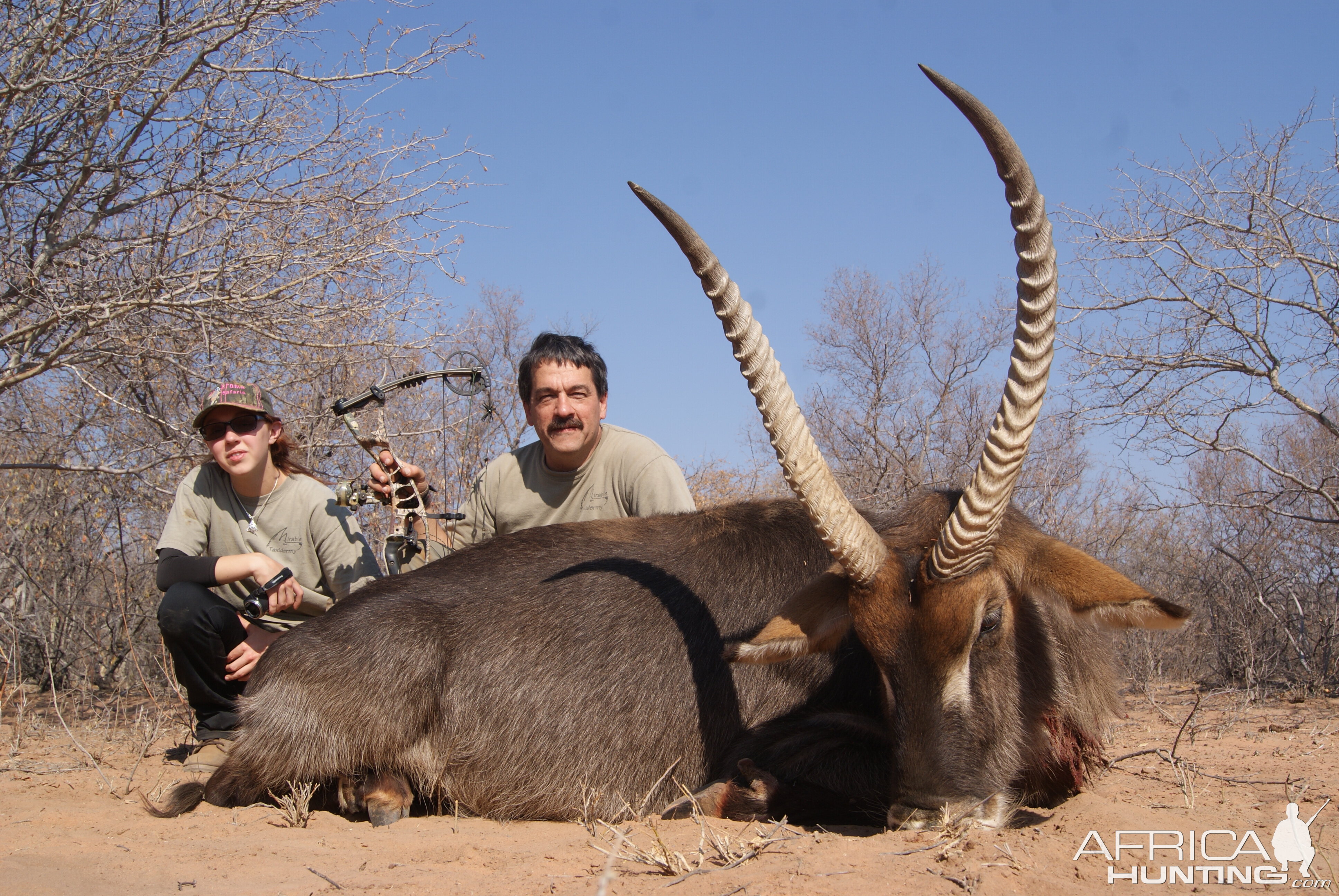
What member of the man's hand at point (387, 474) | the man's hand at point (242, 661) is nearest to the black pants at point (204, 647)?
the man's hand at point (242, 661)

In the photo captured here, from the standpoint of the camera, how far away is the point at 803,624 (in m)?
3.75

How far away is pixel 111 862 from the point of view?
3.29 metres

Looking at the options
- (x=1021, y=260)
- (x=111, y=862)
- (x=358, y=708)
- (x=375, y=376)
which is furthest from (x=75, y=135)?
(x=1021, y=260)

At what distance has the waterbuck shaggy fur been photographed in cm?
335

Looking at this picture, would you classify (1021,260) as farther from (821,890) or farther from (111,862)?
(111,862)

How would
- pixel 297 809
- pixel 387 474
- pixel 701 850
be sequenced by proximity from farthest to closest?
pixel 387 474, pixel 297 809, pixel 701 850

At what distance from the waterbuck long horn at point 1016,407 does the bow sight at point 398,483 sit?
3196 millimetres

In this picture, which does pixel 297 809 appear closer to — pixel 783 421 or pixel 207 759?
pixel 207 759

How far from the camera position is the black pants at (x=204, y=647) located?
5133mm

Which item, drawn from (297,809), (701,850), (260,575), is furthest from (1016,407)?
(260,575)

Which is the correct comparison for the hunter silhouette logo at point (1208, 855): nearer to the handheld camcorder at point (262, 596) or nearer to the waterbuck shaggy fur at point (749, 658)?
the waterbuck shaggy fur at point (749, 658)

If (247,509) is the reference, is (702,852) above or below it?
below

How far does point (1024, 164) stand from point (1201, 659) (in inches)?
306

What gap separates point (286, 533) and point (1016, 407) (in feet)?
13.8
